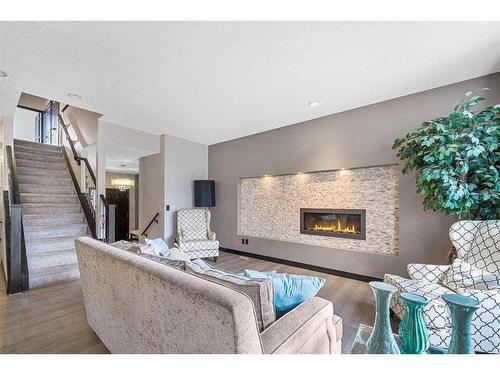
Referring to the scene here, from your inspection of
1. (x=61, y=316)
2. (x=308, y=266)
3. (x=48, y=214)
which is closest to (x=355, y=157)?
(x=308, y=266)

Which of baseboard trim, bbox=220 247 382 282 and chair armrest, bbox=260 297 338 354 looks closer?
chair armrest, bbox=260 297 338 354

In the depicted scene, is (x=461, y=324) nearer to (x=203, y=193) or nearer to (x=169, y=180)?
(x=203, y=193)

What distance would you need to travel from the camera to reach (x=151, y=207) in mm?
5266

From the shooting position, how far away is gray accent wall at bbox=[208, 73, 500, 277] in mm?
2916

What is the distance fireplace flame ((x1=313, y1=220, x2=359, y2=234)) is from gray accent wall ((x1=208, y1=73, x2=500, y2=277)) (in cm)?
33

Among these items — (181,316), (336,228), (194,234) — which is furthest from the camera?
(194,234)

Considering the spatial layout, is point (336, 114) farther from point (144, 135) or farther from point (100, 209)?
point (100, 209)

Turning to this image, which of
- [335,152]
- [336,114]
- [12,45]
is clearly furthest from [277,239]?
[12,45]

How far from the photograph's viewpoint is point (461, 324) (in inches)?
34.3

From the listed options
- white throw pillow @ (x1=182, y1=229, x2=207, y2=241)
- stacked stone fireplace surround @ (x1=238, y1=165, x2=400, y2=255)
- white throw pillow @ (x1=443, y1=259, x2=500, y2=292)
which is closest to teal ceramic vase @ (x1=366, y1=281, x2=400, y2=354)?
white throw pillow @ (x1=443, y1=259, x2=500, y2=292)

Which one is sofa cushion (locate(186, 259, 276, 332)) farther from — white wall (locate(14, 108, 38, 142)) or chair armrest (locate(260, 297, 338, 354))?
white wall (locate(14, 108, 38, 142))

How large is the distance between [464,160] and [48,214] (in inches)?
236

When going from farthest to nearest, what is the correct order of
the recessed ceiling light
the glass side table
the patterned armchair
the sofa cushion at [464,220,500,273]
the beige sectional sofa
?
the patterned armchair → the recessed ceiling light → the sofa cushion at [464,220,500,273] → the glass side table → the beige sectional sofa
